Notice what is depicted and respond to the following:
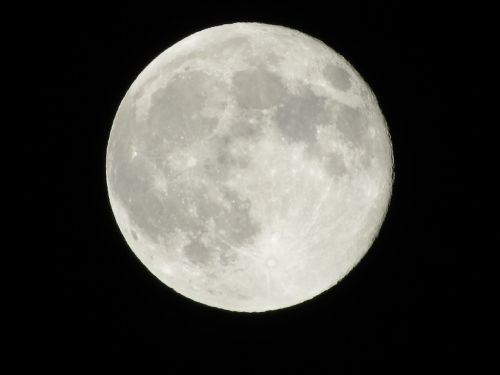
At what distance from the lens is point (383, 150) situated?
15.2 ft

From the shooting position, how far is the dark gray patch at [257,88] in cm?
404

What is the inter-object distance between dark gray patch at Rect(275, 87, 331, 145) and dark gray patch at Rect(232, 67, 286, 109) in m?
0.09

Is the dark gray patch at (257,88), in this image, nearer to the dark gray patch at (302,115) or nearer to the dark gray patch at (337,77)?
the dark gray patch at (302,115)

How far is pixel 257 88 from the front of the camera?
4.09 metres

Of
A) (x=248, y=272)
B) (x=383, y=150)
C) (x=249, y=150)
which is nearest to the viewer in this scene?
(x=249, y=150)

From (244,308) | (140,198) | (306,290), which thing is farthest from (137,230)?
(306,290)

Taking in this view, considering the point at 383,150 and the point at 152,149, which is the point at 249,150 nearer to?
the point at 152,149

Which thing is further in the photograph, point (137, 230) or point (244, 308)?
point (244, 308)

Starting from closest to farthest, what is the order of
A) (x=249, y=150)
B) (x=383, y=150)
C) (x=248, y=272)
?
1. (x=249, y=150)
2. (x=248, y=272)
3. (x=383, y=150)

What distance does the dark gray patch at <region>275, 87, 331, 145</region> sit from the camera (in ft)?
13.3

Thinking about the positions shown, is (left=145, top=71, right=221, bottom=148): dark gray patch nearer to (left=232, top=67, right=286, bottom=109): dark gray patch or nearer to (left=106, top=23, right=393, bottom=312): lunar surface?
(left=106, top=23, right=393, bottom=312): lunar surface

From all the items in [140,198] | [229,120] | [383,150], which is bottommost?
[140,198]

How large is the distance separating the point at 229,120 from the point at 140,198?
0.99 m

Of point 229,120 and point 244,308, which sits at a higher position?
point 229,120
